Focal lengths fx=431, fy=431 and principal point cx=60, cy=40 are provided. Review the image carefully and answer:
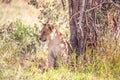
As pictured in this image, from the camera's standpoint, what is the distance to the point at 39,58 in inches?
417

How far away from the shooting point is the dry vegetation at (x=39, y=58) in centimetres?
842

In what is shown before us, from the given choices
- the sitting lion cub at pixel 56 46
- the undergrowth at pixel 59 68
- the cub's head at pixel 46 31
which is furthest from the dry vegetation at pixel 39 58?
the cub's head at pixel 46 31

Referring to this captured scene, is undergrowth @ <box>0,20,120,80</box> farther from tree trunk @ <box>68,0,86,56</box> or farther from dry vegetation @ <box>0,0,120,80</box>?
tree trunk @ <box>68,0,86,56</box>

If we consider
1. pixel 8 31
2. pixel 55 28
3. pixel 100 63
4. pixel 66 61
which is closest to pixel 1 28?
pixel 8 31

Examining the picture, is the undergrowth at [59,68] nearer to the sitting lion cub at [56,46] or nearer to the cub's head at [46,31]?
the sitting lion cub at [56,46]

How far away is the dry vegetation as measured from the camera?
332 inches

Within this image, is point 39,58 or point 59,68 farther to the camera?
point 39,58

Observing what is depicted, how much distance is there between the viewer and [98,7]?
10.1 meters

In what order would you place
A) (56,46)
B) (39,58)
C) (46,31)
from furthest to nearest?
(39,58), (46,31), (56,46)

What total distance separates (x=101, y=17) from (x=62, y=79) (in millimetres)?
2493

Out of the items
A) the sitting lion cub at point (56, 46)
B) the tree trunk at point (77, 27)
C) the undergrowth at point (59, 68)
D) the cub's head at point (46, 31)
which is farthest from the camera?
the cub's head at point (46, 31)

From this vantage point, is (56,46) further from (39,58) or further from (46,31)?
(39,58)

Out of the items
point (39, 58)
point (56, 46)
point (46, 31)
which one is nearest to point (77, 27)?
point (56, 46)

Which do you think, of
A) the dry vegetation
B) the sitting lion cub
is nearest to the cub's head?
the sitting lion cub
